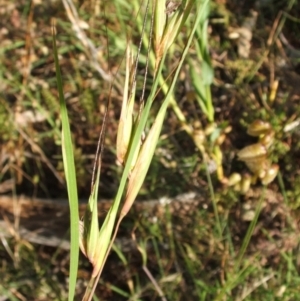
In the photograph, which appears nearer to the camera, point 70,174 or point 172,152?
point 70,174

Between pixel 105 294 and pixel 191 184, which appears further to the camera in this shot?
pixel 191 184

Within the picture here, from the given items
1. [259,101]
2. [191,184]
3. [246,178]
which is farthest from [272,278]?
[259,101]

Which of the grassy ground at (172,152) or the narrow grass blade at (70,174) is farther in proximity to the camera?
the grassy ground at (172,152)

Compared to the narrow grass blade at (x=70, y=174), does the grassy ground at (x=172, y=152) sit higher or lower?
lower

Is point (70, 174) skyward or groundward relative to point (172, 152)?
skyward

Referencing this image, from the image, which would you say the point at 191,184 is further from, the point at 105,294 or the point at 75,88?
the point at 75,88

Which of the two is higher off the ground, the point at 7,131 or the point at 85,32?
the point at 85,32

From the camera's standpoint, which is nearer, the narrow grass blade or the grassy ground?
the narrow grass blade

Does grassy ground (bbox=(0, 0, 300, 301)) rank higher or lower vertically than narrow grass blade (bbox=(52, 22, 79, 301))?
lower
